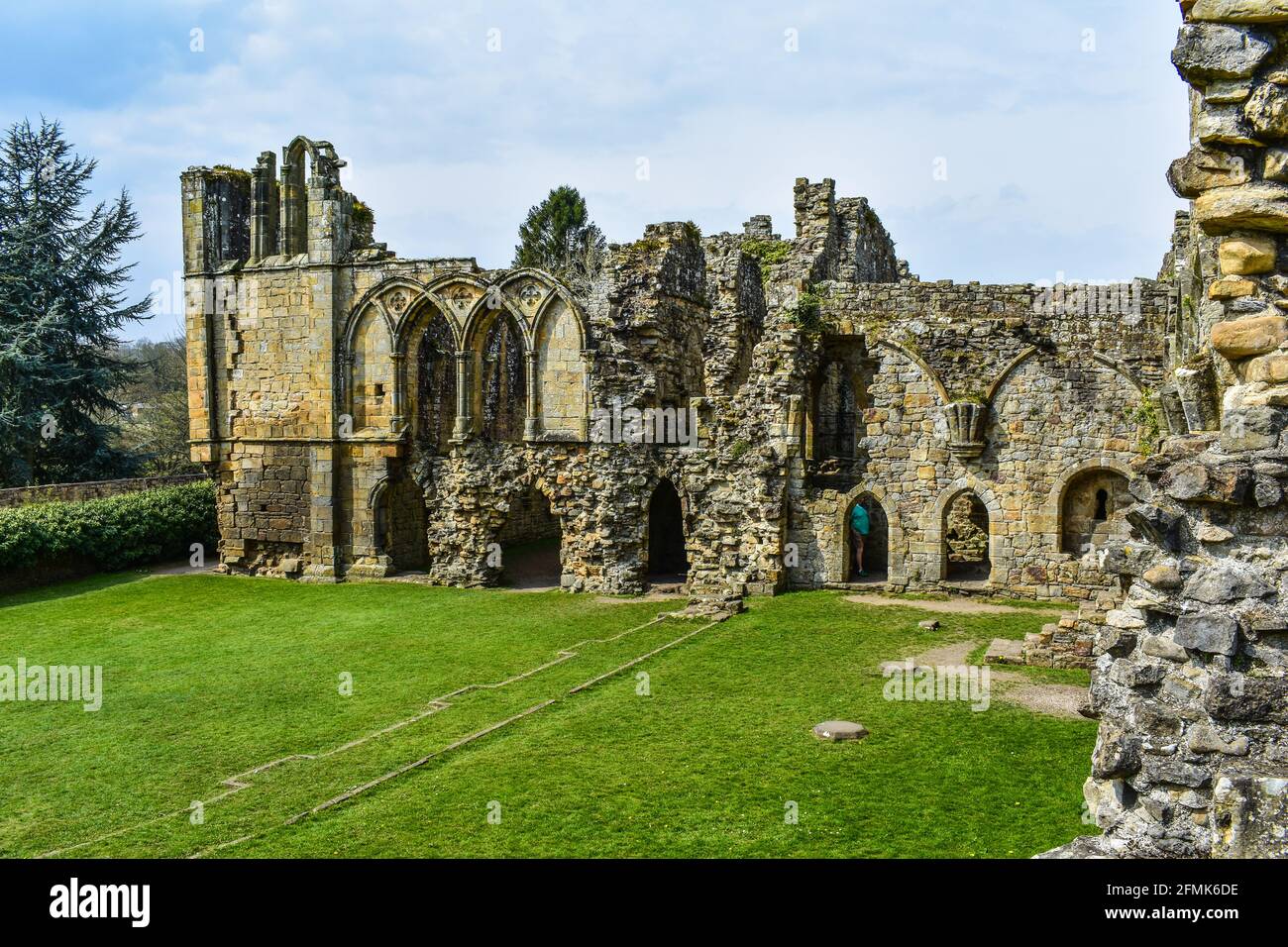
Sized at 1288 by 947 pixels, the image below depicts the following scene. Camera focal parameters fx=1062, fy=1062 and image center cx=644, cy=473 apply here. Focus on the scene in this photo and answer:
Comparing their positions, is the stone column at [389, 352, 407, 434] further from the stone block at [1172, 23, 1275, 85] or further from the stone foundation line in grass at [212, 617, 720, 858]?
the stone block at [1172, 23, 1275, 85]

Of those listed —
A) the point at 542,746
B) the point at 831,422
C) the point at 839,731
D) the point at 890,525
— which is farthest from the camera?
the point at 831,422

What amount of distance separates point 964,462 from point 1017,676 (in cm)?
646

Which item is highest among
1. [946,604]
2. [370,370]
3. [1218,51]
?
[1218,51]

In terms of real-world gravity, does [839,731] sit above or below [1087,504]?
below

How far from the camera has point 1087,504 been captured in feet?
61.2

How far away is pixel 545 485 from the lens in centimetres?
2305

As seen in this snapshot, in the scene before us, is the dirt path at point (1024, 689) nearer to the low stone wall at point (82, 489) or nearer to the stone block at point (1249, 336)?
the stone block at point (1249, 336)

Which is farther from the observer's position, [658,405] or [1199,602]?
[658,405]

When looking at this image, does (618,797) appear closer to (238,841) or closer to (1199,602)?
(238,841)

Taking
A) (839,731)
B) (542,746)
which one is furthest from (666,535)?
(839,731)

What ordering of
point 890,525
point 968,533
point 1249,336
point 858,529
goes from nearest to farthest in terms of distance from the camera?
point 1249,336
point 890,525
point 858,529
point 968,533

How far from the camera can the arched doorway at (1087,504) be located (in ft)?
60.2

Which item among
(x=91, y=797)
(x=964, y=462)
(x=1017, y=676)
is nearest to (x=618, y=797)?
(x=91, y=797)

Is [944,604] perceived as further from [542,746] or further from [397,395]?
[397,395]
